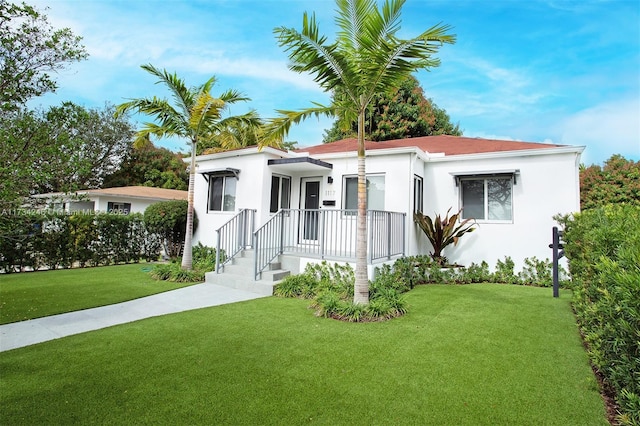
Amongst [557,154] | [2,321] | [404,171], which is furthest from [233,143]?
[557,154]

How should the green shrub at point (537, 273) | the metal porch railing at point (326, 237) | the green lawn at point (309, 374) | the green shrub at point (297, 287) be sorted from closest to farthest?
1. the green lawn at point (309, 374)
2. the green shrub at point (297, 287)
3. the metal porch railing at point (326, 237)
4. the green shrub at point (537, 273)

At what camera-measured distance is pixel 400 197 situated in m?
9.12

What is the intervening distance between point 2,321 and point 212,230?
20.7 ft

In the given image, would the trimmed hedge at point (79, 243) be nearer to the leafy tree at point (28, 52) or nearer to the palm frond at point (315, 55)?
the leafy tree at point (28, 52)

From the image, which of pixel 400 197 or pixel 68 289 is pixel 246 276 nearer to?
pixel 68 289

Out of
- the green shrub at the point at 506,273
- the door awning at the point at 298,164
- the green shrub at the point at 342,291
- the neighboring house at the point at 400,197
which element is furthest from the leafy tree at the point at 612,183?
the green shrub at the point at 342,291

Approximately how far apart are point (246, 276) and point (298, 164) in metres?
3.47

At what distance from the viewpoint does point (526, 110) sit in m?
15.3

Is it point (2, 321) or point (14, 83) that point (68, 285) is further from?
point (14, 83)

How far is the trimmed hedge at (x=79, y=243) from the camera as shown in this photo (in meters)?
9.66

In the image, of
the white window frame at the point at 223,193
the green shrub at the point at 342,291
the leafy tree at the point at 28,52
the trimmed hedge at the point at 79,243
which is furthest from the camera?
the white window frame at the point at 223,193

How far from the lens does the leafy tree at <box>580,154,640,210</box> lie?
53.0 feet

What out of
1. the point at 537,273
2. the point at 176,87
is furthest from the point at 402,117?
the point at 176,87

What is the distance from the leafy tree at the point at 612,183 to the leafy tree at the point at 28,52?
20368 mm
